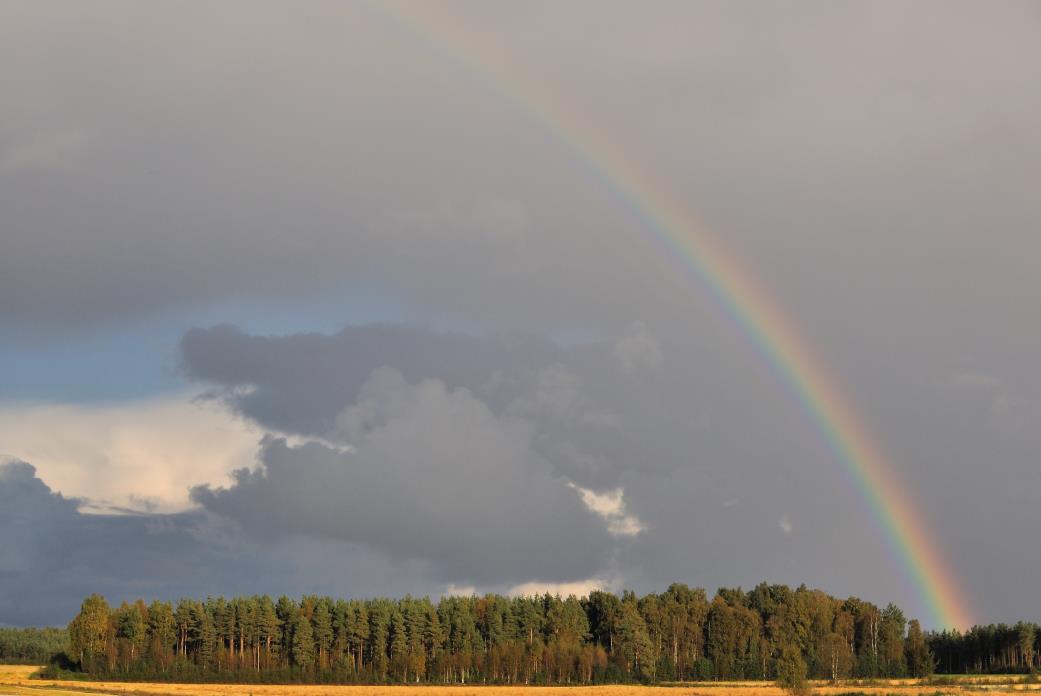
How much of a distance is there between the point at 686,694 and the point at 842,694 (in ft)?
61.3

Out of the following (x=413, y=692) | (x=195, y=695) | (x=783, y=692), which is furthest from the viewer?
(x=413, y=692)

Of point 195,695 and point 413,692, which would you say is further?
point 413,692

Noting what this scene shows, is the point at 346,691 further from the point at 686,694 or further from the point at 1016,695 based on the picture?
the point at 1016,695

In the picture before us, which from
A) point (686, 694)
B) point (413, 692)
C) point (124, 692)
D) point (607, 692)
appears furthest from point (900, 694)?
point (124, 692)

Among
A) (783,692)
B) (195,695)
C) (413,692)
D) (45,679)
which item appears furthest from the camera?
(45,679)

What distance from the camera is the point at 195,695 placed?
13462 cm

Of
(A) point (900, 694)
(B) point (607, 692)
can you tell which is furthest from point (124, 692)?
(A) point (900, 694)

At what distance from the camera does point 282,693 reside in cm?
14912

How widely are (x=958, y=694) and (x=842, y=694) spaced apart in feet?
42.8

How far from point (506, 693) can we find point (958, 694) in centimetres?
5441

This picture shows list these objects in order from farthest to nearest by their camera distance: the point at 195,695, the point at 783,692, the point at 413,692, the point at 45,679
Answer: the point at 45,679 → the point at 413,692 → the point at 783,692 → the point at 195,695

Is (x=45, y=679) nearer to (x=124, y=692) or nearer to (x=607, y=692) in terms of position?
(x=124, y=692)

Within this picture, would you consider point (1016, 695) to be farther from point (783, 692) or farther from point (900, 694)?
point (783, 692)

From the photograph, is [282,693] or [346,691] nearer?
[282,693]
